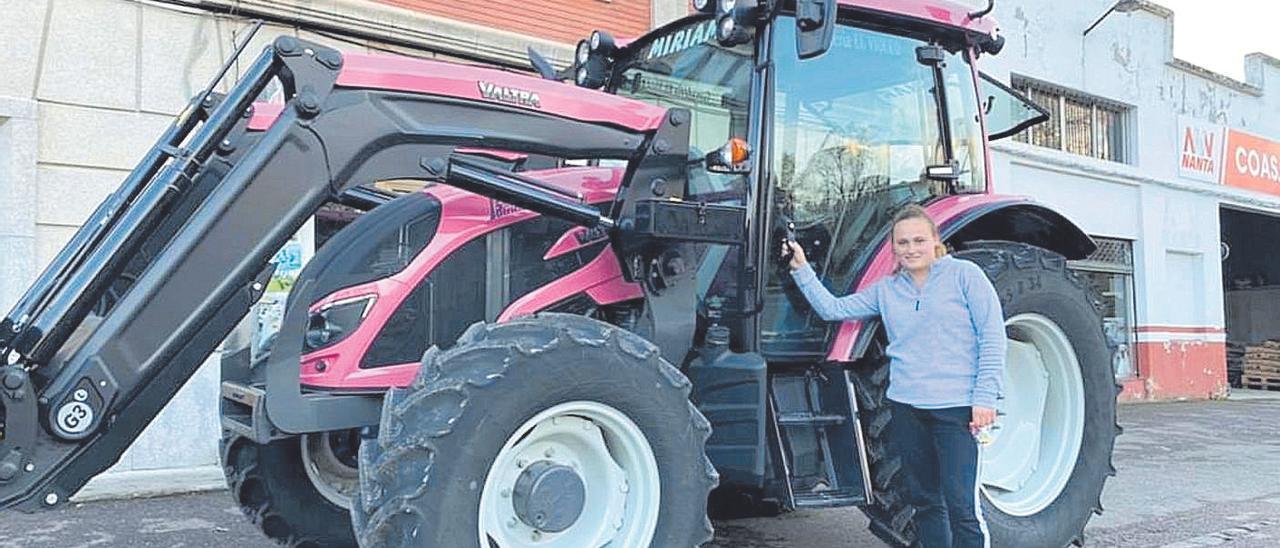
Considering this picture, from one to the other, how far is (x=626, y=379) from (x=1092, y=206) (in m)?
12.8

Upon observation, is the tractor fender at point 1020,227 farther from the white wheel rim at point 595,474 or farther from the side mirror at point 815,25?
the white wheel rim at point 595,474

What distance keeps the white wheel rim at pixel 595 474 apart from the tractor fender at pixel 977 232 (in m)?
1.19

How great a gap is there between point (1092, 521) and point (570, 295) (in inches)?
144

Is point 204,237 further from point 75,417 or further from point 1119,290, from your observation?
point 1119,290

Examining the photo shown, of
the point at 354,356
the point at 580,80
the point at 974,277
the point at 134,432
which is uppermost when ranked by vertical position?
the point at 580,80

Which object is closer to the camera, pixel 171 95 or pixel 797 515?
pixel 797 515

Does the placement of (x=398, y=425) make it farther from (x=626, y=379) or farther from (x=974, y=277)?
(x=974, y=277)

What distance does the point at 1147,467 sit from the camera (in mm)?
8539

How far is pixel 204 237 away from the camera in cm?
330

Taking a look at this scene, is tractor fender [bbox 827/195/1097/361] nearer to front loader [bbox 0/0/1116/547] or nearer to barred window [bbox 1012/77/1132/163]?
front loader [bbox 0/0/1116/547]

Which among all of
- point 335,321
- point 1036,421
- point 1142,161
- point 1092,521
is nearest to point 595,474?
point 335,321

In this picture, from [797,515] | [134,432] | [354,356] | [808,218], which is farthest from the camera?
[797,515]

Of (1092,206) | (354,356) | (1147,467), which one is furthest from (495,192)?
(1092,206)

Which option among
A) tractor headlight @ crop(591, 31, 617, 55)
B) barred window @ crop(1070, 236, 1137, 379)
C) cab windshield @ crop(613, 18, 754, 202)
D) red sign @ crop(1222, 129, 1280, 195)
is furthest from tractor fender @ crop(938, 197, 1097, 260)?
red sign @ crop(1222, 129, 1280, 195)
